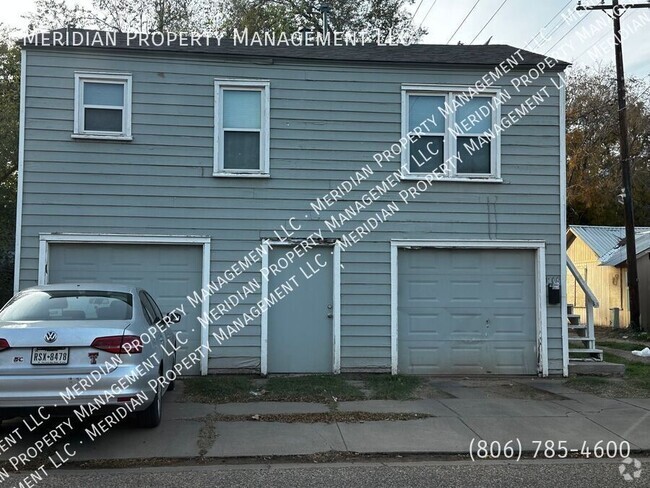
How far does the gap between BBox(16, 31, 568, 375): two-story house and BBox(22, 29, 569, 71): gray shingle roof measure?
0.21 ft

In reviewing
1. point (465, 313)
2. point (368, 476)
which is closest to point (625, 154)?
point (465, 313)

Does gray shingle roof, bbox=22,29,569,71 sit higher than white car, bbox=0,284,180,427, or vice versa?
gray shingle roof, bbox=22,29,569,71

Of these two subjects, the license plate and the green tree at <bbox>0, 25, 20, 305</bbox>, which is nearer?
the license plate

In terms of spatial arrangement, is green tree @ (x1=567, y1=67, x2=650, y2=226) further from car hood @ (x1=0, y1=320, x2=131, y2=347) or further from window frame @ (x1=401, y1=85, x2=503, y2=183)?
car hood @ (x1=0, y1=320, x2=131, y2=347)

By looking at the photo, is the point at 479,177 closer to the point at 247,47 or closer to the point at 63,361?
the point at 247,47

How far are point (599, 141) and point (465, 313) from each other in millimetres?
25237

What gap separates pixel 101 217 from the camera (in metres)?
9.88

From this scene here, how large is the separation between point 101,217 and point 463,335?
6.31 metres

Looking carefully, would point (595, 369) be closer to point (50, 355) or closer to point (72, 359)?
point (72, 359)

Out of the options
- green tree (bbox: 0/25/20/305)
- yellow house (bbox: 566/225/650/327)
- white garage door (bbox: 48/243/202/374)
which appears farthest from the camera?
yellow house (bbox: 566/225/650/327)

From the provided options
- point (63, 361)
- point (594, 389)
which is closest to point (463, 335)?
point (594, 389)

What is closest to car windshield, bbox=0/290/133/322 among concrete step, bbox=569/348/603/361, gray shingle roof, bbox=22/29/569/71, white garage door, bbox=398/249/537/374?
gray shingle roof, bbox=22/29/569/71

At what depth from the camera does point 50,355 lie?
578 centimetres

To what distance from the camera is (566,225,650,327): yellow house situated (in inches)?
866
